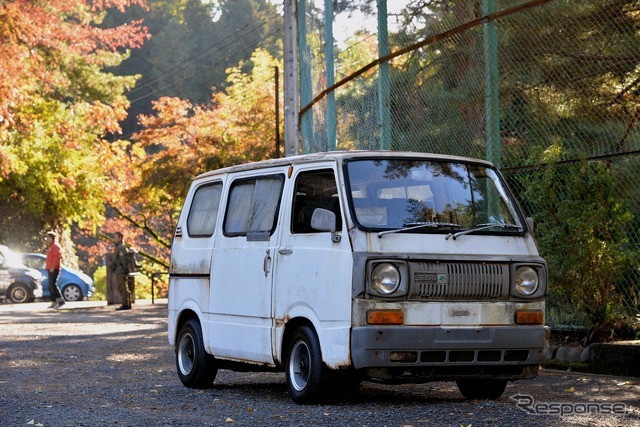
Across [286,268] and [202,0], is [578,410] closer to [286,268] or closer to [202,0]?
[286,268]

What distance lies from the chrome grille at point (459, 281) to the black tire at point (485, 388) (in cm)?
92

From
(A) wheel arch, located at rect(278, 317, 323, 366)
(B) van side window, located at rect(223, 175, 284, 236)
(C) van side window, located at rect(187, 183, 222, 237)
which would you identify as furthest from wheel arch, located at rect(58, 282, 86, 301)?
(A) wheel arch, located at rect(278, 317, 323, 366)

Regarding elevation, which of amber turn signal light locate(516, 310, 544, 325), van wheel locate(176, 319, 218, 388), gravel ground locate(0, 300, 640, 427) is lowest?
gravel ground locate(0, 300, 640, 427)

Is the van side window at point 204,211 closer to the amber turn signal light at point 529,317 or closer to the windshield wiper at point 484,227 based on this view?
the windshield wiper at point 484,227

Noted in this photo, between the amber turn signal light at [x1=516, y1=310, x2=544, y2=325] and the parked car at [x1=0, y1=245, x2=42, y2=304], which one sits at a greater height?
the parked car at [x1=0, y1=245, x2=42, y2=304]

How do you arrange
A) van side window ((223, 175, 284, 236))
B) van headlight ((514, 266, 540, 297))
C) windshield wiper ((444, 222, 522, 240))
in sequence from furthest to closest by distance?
1. van side window ((223, 175, 284, 236))
2. van headlight ((514, 266, 540, 297))
3. windshield wiper ((444, 222, 522, 240))

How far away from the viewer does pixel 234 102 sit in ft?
117

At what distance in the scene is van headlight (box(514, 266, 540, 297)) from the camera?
9828 mm

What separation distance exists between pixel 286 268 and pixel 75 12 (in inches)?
1461

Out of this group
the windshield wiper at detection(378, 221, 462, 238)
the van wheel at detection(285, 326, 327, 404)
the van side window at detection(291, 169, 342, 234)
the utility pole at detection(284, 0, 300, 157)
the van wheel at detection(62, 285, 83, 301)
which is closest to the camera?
the windshield wiper at detection(378, 221, 462, 238)

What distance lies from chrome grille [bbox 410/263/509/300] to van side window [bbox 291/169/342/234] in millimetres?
939

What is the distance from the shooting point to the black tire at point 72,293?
123 ft

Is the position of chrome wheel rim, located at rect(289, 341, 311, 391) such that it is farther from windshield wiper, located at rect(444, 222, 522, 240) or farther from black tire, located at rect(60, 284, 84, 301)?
black tire, located at rect(60, 284, 84, 301)

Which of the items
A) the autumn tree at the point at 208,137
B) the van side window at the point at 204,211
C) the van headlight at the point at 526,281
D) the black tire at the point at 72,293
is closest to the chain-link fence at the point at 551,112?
the van headlight at the point at 526,281
